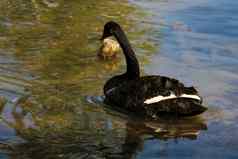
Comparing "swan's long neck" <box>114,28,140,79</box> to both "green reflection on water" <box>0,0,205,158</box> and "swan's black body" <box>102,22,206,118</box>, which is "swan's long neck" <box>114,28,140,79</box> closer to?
"swan's black body" <box>102,22,206,118</box>

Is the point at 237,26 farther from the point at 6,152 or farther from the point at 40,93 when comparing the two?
the point at 6,152

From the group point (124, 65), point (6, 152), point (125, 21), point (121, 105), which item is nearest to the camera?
point (6, 152)

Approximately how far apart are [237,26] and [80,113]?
491 centimetres

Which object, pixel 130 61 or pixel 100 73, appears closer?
pixel 130 61

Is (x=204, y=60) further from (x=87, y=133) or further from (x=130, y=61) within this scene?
(x=87, y=133)

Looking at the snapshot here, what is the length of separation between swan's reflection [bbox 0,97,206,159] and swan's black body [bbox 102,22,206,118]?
160 millimetres

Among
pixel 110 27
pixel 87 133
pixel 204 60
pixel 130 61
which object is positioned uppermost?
pixel 110 27

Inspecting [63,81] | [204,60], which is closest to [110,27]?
[63,81]

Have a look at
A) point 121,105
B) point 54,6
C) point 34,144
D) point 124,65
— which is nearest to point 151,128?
point 121,105

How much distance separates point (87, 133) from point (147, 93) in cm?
115

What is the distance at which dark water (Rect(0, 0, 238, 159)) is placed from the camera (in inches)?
282

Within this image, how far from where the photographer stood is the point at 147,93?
27.3 ft

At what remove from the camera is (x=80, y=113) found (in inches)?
321

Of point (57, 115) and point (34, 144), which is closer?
point (34, 144)
